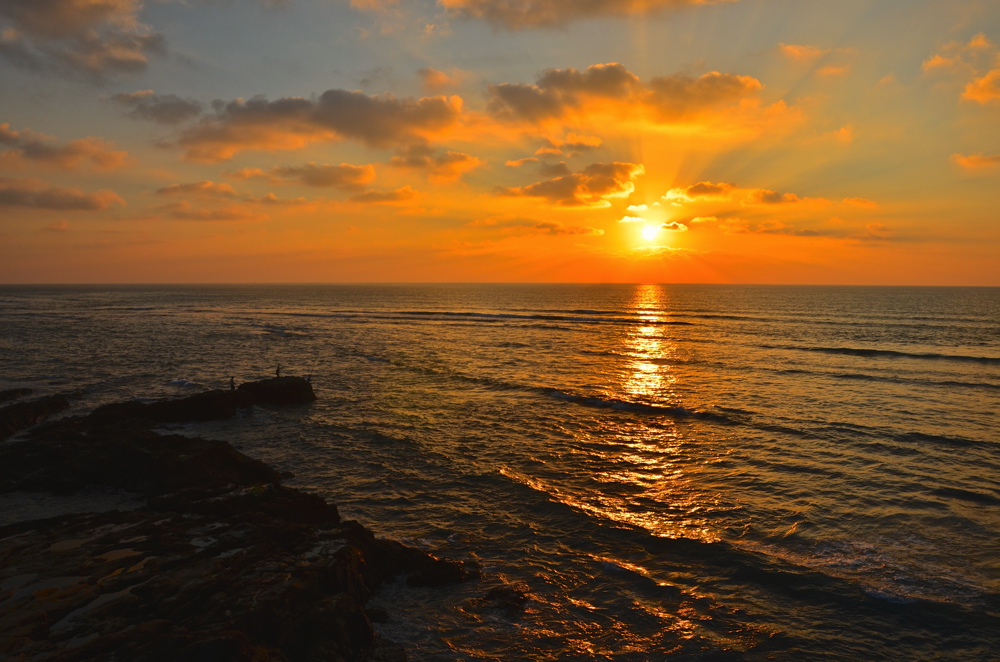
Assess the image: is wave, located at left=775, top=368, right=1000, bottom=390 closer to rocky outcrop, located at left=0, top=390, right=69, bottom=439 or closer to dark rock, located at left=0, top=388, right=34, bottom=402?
rocky outcrop, located at left=0, top=390, right=69, bottom=439

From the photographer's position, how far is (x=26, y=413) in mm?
25500

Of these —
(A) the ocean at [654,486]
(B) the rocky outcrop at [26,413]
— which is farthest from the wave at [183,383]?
(B) the rocky outcrop at [26,413]

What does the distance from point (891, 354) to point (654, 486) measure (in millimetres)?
47828

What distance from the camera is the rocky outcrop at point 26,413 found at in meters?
23.8

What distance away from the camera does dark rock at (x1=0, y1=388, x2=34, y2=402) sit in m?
30.3

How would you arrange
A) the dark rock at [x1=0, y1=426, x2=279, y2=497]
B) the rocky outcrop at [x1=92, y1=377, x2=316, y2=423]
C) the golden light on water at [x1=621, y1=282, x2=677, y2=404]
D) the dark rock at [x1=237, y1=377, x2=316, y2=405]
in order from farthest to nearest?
1. the golden light on water at [x1=621, y1=282, x2=677, y2=404]
2. the dark rock at [x1=237, y1=377, x2=316, y2=405]
3. the rocky outcrop at [x1=92, y1=377, x2=316, y2=423]
4. the dark rock at [x1=0, y1=426, x2=279, y2=497]

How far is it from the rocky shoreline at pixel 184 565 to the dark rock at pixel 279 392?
496 inches

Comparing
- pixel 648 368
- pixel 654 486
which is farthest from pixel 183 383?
pixel 648 368

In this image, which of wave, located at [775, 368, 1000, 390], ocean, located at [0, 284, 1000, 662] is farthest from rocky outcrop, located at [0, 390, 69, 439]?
wave, located at [775, 368, 1000, 390]

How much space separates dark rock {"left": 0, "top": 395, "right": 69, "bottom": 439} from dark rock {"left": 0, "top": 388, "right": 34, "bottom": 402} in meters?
3.78

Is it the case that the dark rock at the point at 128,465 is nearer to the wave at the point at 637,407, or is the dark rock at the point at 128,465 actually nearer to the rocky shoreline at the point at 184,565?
the rocky shoreline at the point at 184,565

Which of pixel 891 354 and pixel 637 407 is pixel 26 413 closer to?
pixel 637 407

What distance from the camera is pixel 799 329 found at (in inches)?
2997

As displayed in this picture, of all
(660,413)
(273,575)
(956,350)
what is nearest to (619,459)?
(660,413)
